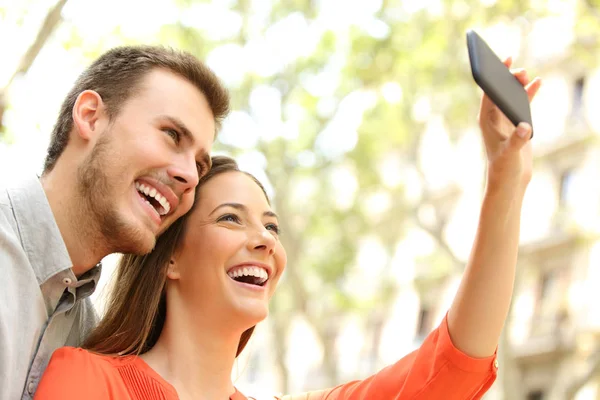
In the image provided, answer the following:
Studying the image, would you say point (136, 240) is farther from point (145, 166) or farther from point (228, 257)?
point (228, 257)

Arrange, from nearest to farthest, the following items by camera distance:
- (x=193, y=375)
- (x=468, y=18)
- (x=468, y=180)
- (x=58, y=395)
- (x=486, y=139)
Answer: (x=486, y=139) → (x=58, y=395) → (x=193, y=375) → (x=468, y=18) → (x=468, y=180)

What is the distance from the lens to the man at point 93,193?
2.66 m

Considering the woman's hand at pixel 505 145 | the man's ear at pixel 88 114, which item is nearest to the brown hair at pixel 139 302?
the man's ear at pixel 88 114

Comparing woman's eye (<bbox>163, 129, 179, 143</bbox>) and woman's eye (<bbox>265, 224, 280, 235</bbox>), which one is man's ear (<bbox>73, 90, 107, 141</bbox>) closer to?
woman's eye (<bbox>163, 129, 179, 143</bbox>)

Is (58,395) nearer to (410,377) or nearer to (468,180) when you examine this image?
(410,377)

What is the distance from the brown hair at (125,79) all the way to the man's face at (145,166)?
51mm

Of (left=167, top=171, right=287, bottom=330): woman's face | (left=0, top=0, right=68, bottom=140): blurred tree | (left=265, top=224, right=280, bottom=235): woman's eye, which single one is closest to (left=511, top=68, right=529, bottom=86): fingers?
(left=167, top=171, right=287, bottom=330): woman's face

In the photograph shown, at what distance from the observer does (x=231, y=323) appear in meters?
3.07

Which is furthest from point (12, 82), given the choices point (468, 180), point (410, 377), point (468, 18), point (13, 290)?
point (468, 180)

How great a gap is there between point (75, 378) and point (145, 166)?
2.24 feet

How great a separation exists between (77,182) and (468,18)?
1088 cm

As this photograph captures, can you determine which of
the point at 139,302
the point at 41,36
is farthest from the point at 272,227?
the point at 41,36

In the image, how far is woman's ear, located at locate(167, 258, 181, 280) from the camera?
321 centimetres

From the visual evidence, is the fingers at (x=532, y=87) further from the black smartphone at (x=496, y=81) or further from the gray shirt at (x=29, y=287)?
the gray shirt at (x=29, y=287)
